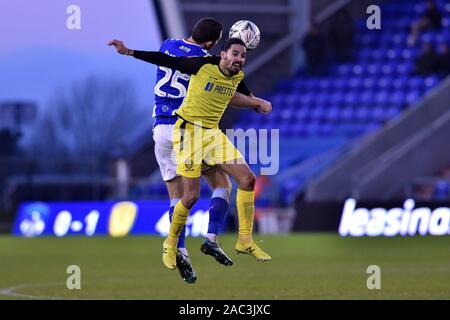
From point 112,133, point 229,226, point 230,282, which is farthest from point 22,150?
point 230,282

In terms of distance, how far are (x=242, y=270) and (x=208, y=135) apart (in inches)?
253

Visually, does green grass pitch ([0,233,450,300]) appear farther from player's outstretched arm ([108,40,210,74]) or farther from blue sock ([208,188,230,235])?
player's outstretched arm ([108,40,210,74])

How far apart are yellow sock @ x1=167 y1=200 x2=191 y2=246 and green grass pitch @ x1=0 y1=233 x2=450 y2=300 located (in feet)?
4.09

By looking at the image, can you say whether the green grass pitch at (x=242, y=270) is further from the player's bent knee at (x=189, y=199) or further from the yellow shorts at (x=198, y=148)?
the yellow shorts at (x=198, y=148)

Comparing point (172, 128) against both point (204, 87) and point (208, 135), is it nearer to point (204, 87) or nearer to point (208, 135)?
point (208, 135)

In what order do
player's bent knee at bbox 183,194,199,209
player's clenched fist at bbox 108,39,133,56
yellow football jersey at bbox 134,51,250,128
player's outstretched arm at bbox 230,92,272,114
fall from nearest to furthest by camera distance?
player's clenched fist at bbox 108,39,133,56, yellow football jersey at bbox 134,51,250,128, player's outstretched arm at bbox 230,92,272,114, player's bent knee at bbox 183,194,199,209

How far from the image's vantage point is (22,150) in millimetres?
46469

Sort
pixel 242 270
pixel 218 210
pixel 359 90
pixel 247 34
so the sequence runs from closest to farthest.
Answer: pixel 247 34 < pixel 218 210 < pixel 242 270 < pixel 359 90

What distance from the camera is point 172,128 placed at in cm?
1212

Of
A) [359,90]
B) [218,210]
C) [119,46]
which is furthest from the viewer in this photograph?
[359,90]

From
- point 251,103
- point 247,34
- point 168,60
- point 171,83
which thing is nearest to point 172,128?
point 171,83

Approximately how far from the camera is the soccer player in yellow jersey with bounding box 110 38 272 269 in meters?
11.2

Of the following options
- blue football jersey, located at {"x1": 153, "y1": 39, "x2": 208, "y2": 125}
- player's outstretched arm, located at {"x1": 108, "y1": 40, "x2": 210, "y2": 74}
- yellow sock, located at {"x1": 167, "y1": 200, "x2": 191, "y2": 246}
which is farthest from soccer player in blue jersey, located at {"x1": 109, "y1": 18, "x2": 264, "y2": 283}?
player's outstretched arm, located at {"x1": 108, "y1": 40, "x2": 210, "y2": 74}

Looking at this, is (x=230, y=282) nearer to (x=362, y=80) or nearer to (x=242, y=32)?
(x=242, y=32)
